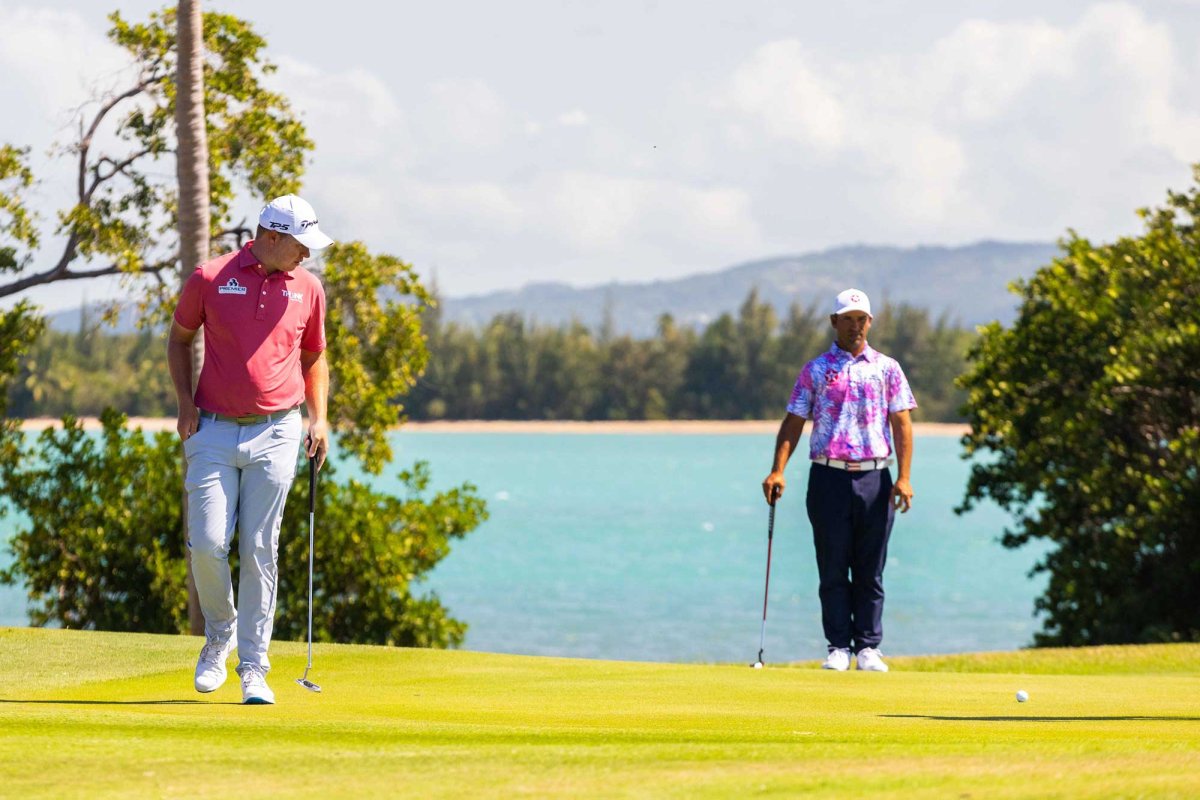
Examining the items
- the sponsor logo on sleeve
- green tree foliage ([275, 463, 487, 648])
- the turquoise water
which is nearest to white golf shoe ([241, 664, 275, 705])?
the sponsor logo on sleeve

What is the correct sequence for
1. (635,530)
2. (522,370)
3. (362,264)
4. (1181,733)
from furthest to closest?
(522,370) → (635,530) → (362,264) → (1181,733)

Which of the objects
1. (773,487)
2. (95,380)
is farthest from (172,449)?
(95,380)

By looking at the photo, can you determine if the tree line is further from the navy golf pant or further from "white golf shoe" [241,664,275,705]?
"white golf shoe" [241,664,275,705]

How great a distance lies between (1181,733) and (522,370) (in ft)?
463

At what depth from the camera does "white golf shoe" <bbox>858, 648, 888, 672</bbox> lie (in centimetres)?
1056

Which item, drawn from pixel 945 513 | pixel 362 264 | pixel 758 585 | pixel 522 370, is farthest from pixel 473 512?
pixel 522 370

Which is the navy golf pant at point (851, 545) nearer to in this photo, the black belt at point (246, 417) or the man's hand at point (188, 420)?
the black belt at point (246, 417)

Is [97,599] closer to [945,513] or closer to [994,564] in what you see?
[994,564]

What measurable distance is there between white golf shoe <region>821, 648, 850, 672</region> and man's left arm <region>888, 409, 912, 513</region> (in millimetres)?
1003

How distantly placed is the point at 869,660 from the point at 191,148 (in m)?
9.13

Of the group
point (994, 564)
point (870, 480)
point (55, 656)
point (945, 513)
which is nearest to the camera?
point (55, 656)

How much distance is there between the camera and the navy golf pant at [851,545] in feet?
34.3

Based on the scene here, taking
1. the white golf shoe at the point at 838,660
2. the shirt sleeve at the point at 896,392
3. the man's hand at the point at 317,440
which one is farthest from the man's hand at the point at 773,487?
the man's hand at the point at 317,440

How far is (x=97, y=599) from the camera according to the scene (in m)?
17.2
